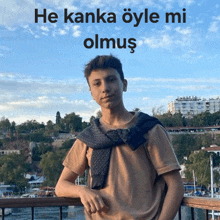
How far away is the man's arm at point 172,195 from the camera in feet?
5.19

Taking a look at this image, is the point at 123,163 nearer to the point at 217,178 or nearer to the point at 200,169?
the point at 200,169

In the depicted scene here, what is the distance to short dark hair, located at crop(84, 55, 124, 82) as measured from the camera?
1.67m

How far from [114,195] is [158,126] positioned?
14.0 inches

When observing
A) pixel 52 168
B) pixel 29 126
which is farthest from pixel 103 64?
pixel 29 126

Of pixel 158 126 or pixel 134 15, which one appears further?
pixel 134 15

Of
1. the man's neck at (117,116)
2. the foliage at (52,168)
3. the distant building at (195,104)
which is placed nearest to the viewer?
the man's neck at (117,116)

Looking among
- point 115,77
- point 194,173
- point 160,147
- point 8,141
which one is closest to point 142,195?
point 160,147

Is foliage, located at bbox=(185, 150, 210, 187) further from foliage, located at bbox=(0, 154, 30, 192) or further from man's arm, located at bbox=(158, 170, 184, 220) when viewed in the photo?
man's arm, located at bbox=(158, 170, 184, 220)

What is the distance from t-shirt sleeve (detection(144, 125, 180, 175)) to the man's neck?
133mm

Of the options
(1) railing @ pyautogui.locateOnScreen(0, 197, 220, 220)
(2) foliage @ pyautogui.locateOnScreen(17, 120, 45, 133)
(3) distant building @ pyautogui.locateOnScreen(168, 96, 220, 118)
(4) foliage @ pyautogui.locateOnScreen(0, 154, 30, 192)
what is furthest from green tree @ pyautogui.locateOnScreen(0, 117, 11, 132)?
(1) railing @ pyautogui.locateOnScreen(0, 197, 220, 220)

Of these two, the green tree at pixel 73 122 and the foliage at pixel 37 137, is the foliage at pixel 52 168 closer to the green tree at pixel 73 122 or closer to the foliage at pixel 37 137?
the foliage at pixel 37 137

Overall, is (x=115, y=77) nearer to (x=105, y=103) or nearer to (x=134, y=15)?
(x=105, y=103)

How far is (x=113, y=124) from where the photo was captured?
172cm

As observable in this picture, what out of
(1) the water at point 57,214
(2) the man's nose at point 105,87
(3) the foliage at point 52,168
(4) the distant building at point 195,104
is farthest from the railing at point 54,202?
(4) the distant building at point 195,104
